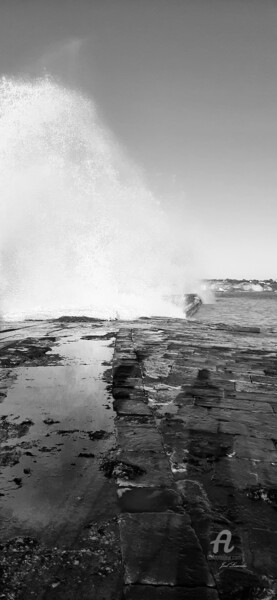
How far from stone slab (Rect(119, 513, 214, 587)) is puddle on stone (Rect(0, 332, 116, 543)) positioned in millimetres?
269

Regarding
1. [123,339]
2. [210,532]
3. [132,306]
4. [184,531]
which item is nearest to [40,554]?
[184,531]

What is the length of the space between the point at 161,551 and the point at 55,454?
50.8 inches

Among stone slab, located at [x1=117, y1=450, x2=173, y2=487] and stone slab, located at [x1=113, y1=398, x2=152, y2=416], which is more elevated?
stone slab, located at [x1=113, y1=398, x2=152, y2=416]

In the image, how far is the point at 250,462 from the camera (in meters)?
2.79

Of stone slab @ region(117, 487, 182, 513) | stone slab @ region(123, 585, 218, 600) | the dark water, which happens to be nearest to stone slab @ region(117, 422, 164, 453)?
stone slab @ region(117, 487, 182, 513)

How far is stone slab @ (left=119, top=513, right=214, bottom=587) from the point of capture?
5.26ft

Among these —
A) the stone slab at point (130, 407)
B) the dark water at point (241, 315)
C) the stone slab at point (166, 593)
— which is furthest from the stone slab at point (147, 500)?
the dark water at point (241, 315)

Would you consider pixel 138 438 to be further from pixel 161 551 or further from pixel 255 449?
pixel 161 551

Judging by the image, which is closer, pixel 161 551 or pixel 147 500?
pixel 161 551

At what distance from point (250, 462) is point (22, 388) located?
3.03 m

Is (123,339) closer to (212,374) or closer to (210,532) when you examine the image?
(212,374)

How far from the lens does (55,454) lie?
9.13 ft

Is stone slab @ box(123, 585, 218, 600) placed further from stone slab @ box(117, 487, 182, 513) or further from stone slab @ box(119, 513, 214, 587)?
stone slab @ box(117, 487, 182, 513)

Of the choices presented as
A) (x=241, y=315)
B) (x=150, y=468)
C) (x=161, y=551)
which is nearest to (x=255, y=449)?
(x=150, y=468)
